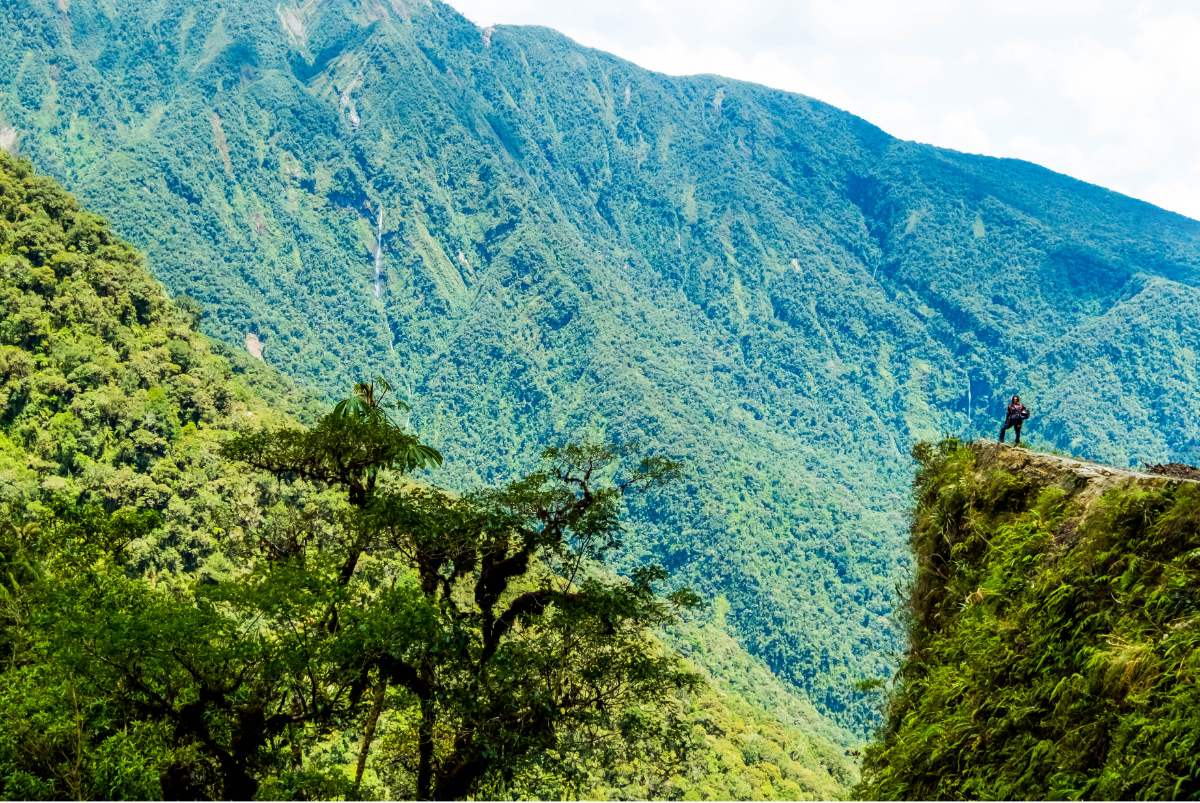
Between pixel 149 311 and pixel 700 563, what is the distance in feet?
406

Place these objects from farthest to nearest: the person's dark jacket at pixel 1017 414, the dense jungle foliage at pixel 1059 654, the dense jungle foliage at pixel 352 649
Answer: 1. the person's dark jacket at pixel 1017 414
2. the dense jungle foliage at pixel 352 649
3. the dense jungle foliage at pixel 1059 654

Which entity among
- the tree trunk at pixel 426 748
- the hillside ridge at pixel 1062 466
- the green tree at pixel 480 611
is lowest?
the tree trunk at pixel 426 748

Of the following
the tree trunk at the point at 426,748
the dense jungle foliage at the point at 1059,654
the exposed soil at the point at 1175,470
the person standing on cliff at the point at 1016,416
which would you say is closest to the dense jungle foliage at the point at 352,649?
the tree trunk at the point at 426,748

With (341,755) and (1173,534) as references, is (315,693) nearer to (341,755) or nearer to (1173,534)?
(1173,534)

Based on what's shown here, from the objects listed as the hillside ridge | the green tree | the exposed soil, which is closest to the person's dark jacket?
the hillside ridge

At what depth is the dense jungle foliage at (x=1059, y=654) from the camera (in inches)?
215

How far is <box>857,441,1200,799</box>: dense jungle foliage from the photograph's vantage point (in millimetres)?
5457

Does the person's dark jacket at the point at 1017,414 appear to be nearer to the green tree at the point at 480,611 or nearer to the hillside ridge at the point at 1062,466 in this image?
the hillside ridge at the point at 1062,466

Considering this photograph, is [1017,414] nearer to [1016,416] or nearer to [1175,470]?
[1016,416]

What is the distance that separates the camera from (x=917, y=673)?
9.34 meters

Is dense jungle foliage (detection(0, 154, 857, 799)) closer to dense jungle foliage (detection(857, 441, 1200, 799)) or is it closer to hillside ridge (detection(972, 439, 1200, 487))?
dense jungle foliage (detection(857, 441, 1200, 799))

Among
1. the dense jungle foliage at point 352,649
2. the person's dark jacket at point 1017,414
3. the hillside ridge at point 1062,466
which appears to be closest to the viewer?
the hillside ridge at point 1062,466

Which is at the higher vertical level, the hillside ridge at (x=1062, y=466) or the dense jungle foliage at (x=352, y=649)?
the hillside ridge at (x=1062, y=466)

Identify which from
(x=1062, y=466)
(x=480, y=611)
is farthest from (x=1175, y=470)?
(x=480, y=611)
